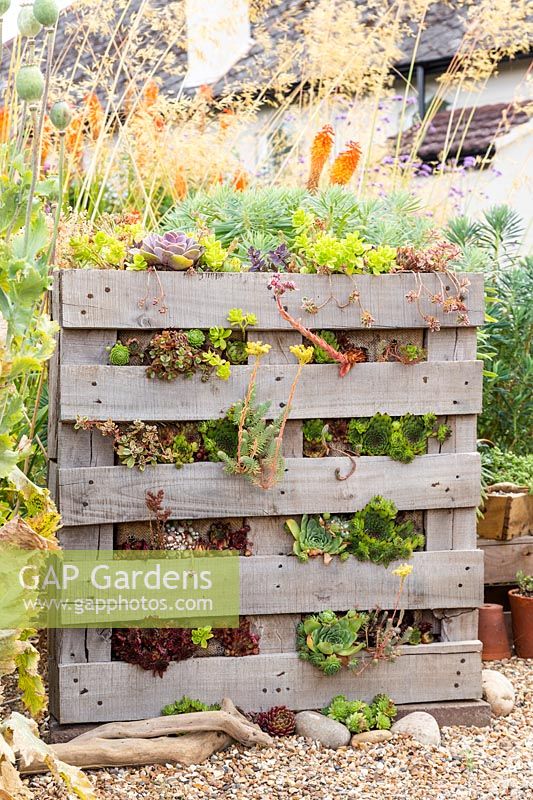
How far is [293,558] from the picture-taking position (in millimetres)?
3088

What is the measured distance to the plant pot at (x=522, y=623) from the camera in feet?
12.2

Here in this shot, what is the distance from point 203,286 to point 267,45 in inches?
86.3

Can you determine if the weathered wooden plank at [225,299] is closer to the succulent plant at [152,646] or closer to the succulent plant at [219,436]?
the succulent plant at [219,436]

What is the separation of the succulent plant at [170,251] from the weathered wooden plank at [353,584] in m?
0.98

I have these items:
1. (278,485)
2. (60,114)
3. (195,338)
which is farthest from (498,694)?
(60,114)

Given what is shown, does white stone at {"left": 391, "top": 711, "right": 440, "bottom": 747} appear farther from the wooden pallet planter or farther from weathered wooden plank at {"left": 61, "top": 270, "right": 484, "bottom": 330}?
weathered wooden plank at {"left": 61, "top": 270, "right": 484, "bottom": 330}

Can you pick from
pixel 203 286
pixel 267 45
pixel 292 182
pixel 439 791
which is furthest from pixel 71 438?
pixel 267 45

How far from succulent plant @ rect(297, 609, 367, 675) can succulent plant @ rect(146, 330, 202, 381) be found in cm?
92

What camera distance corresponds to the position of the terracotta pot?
12.2 feet

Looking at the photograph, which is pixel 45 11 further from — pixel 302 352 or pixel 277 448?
pixel 277 448

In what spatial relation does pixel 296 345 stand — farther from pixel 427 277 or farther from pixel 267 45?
pixel 267 45

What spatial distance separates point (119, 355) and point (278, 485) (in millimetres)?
662

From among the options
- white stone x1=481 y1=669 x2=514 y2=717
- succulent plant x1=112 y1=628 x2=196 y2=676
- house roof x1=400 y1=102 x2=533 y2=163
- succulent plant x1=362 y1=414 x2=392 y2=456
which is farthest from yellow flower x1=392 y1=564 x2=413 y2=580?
house roof x1=400 y1=102 x2=533 y2=163

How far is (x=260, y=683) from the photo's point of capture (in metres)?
3.08
